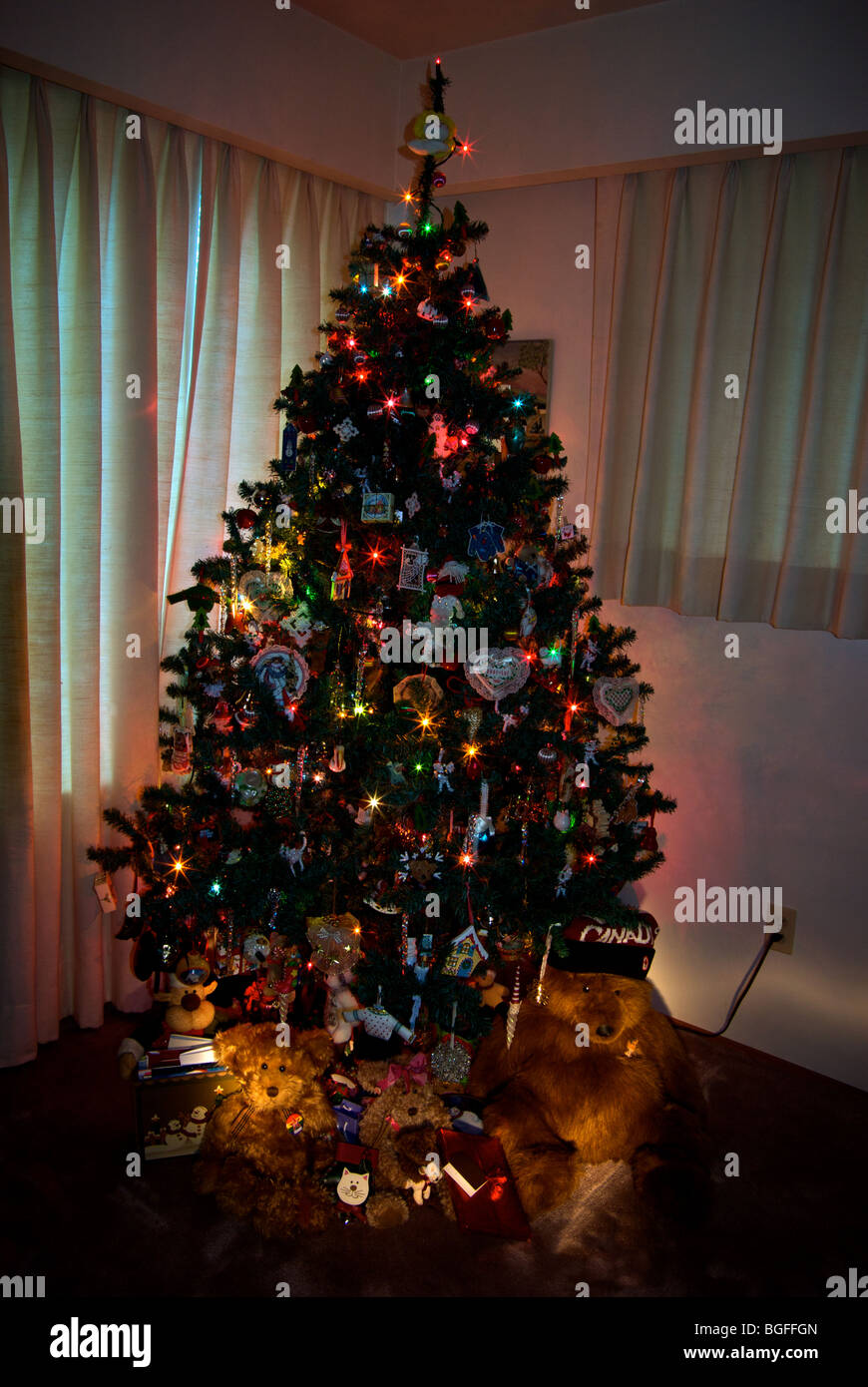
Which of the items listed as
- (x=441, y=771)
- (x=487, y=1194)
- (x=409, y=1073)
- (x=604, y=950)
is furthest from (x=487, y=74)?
(x=487, y=1194)

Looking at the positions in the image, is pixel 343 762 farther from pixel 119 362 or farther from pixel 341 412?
pixel 119 362

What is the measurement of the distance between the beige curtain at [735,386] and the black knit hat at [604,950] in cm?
98

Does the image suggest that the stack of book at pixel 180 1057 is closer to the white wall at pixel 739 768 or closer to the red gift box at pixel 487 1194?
the red gift box at pixel 487 1194

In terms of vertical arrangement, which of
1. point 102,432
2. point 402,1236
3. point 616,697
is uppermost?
point 102,432

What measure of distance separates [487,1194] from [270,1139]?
20.1 inches

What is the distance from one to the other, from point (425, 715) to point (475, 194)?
196 centimetres

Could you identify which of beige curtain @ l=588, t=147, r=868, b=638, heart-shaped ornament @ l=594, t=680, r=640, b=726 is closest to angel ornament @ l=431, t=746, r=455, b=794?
heart-shaped ornament @ l=594, t=680, r=640, b=726

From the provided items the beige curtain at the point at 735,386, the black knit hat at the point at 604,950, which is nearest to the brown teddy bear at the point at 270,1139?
the black knit hat at the point at 604,950

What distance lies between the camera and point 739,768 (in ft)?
8.87

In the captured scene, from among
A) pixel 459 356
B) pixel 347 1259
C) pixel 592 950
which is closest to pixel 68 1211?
pixel 347 1259

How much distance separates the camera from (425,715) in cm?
195

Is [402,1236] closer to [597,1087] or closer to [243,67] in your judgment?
[597,1087]

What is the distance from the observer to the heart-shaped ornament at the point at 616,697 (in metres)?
2.10

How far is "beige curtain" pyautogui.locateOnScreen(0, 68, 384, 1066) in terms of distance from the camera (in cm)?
223
